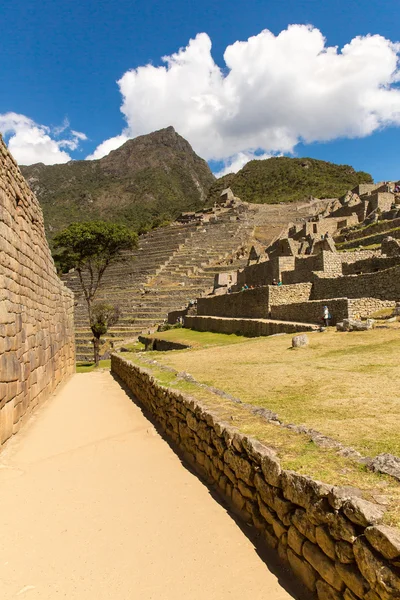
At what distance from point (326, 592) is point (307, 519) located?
34 centimetres

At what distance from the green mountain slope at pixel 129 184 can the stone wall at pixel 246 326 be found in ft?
191

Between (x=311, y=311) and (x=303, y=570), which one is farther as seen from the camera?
(x=311, y=311)

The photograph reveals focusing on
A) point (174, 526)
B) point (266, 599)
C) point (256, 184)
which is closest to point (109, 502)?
point (174, 526)

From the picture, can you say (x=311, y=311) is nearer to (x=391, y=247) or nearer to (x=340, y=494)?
(x=391, y=247)

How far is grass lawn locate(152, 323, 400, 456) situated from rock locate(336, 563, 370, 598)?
3.93 ft

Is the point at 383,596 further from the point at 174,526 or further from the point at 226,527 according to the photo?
the point at 174,526

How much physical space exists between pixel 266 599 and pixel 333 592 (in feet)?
A: 1.48

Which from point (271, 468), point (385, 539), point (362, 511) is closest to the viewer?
point (385, 539)

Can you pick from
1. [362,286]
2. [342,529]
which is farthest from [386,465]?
[362,286]

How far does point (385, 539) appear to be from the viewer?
176cm

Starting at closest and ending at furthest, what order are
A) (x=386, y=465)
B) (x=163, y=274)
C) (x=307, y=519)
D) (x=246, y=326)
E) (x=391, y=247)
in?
(x=307, y=519) < (x=386, y=465) < (x=246, y=326) < (x=391, y=247) < (x=163, y=274)

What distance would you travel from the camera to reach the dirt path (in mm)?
2545

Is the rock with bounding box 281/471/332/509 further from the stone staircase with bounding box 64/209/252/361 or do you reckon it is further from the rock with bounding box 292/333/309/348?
the stone staircase with bounding box 64/209/252/361

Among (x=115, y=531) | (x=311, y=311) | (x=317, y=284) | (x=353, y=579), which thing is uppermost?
(x=317, y=284)
